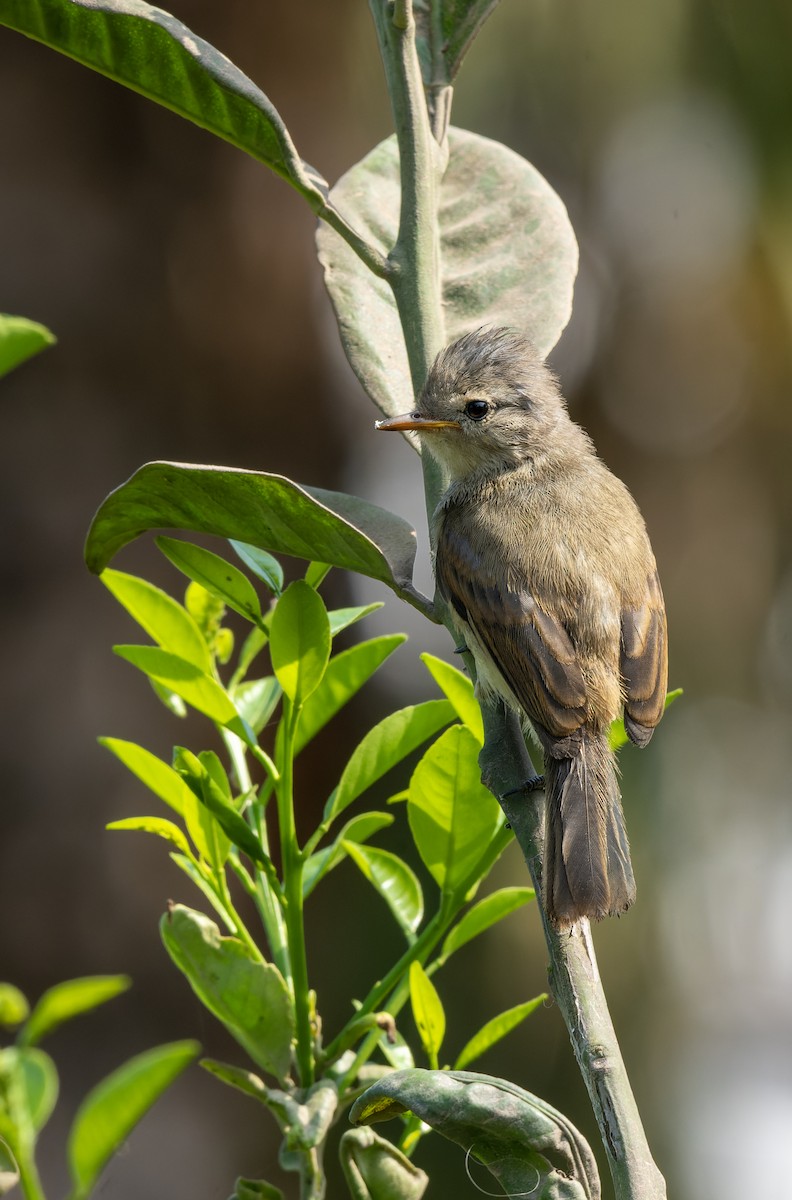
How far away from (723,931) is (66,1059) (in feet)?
6.65

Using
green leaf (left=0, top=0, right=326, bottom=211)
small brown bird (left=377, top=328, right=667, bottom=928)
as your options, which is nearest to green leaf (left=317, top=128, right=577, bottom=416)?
small brown bird (left=377, top=328, right=667, bottom=928)

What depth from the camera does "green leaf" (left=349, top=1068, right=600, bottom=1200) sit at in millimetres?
679

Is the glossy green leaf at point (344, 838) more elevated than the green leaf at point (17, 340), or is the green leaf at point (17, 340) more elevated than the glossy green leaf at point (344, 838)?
the green leaf at point (17, 340)

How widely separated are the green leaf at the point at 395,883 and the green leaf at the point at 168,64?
22.4 inches

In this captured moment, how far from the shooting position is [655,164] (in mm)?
4438

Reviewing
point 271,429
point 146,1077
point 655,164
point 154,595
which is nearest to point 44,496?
point 271,429

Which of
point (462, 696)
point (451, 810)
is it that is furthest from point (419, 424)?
point (451, 810)

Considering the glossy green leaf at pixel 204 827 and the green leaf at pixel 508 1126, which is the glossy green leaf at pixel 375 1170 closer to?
the green leaf at pixel 508 1126

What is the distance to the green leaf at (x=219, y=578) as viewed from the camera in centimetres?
105

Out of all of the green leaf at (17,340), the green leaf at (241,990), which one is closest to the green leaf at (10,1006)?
the green leaf at (241,990)

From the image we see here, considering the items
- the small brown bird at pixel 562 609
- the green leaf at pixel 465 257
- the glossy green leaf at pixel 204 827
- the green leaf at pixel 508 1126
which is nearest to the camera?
the green leaf at pixel 508 1126

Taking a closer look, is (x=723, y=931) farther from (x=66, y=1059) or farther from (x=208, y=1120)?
(x=66, y=1059)

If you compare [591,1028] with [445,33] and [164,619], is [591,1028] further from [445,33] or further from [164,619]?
[445,33]

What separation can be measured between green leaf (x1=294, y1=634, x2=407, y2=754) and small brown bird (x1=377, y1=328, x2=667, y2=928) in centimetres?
30
